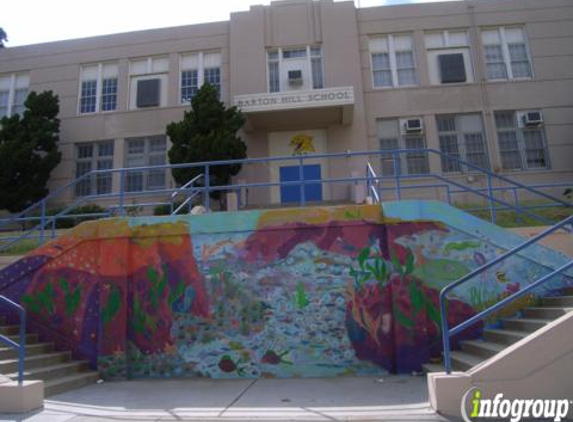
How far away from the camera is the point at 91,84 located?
2023cm

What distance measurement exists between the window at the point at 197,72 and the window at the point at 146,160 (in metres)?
2.23

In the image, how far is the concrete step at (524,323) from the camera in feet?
21.8

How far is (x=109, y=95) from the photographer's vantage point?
20.0 m

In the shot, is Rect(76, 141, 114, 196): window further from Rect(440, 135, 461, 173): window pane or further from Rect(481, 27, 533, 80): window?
Rect(481, 27, 533, 80): window

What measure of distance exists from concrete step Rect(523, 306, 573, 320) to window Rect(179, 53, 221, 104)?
1527cm

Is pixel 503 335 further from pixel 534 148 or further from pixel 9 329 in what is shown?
pixel 534 148

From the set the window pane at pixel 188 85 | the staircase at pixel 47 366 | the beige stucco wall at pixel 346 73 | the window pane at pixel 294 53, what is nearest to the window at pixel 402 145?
the beige stucco wall at pixel 346 73

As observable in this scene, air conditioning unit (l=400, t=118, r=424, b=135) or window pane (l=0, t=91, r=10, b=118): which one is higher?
window pane (l=0, t=91, r=10, b=118)

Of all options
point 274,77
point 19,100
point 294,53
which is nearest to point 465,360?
point 274,77

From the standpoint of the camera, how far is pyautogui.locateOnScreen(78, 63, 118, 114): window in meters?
20.0

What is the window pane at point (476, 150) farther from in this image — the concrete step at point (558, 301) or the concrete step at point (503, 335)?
the concrete step at point (503, 335)

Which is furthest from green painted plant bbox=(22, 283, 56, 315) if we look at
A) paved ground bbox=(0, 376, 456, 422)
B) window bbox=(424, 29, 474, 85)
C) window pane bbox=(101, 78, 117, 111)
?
window bbox=(424, 29, 474, 85)

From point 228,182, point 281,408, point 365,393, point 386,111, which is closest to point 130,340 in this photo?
point 281,408

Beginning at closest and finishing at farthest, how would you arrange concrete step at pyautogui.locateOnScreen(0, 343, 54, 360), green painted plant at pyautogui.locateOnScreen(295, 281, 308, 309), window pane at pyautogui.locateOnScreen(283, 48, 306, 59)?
concrete step at pyautogui.locateOnScreen(0, 343, 54, 360) < green painted plant at pyautogui.locateOnScreen(295, 281, 308, 309) < window pane at pyautogui.locateOnScreen(283, 48, 306, 59)
